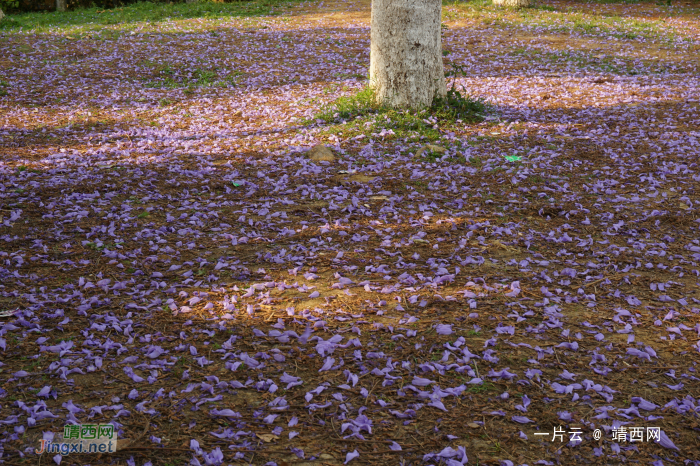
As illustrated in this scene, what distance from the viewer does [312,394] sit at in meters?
3.48

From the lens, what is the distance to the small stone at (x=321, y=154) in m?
7.94

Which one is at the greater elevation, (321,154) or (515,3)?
(515,3)

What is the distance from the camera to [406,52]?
29.5 feet

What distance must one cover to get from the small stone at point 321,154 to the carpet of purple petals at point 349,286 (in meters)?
0.20

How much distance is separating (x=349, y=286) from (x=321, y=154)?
3.65 m

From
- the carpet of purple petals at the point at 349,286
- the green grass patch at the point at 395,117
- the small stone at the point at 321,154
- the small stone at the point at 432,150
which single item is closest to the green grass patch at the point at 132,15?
the carpet of purple petals at the point at 349,286

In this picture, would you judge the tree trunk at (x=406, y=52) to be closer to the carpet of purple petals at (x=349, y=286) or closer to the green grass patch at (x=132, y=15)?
the carpet of purple petals at (x=349, y=286)

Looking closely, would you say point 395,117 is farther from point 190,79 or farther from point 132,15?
point 132,15

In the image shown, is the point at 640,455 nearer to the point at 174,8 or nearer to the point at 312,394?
the point at 312,394

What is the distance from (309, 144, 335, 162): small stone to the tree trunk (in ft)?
6.31

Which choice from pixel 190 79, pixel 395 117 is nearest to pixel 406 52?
pixel 395 117

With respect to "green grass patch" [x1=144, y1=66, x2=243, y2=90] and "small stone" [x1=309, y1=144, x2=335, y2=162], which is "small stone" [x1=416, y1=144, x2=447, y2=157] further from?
"green grass patch" [x1=144, y1=66, x2=243, y2=90]

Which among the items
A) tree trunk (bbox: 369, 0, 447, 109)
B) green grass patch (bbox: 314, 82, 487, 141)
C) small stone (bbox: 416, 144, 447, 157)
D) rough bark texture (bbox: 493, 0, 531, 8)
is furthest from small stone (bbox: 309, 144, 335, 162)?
rough bark texture (bbox: 493, 0, 531, 8)

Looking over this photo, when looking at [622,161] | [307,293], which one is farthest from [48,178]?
[622,161]
